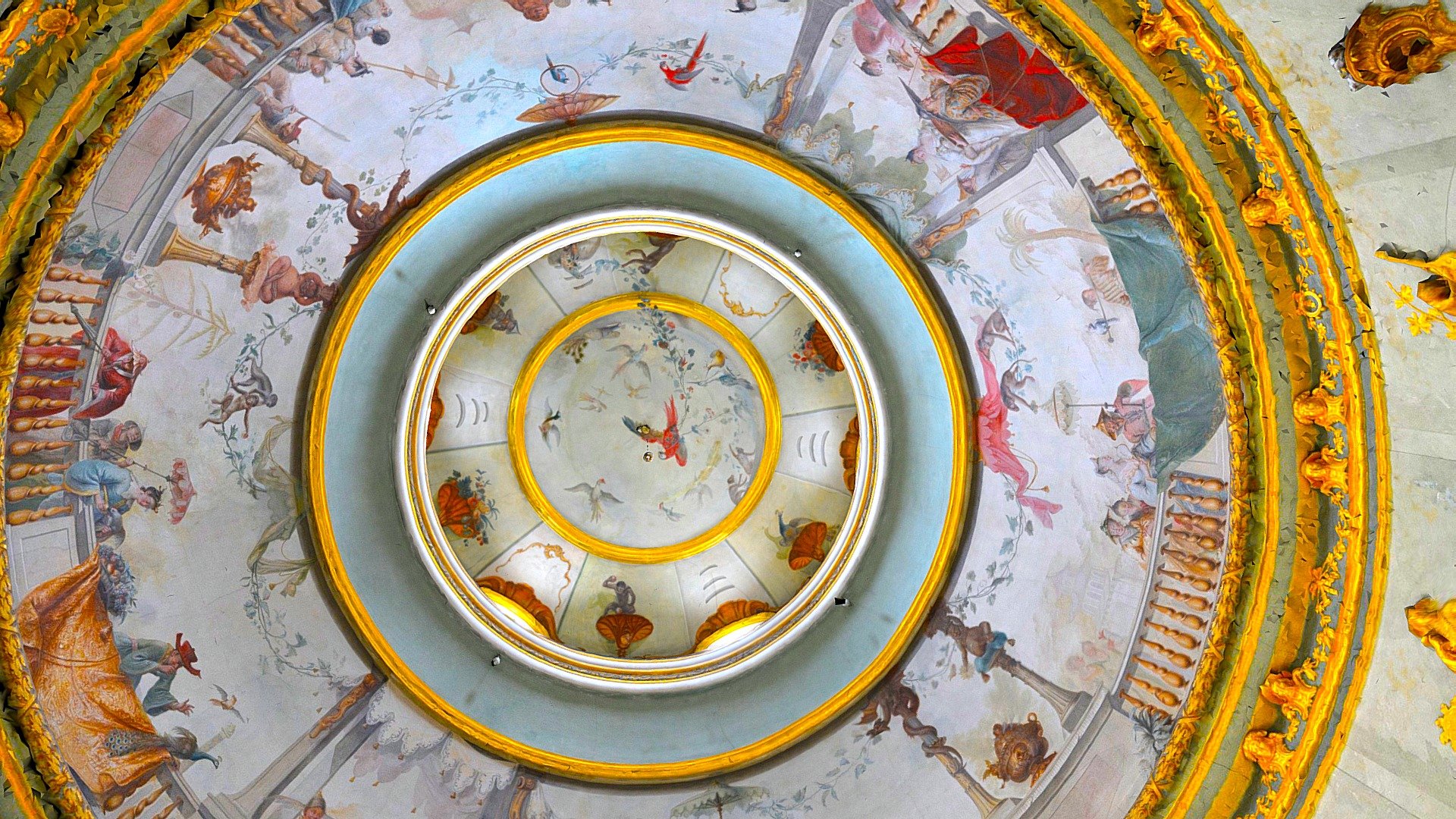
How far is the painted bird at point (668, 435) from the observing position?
496 inches

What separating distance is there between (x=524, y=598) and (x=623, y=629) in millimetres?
1323

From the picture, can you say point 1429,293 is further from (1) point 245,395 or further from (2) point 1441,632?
(1) point 245,395

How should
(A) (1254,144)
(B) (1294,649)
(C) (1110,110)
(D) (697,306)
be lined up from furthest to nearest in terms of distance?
(D) (697,306)
(B) (1294,649)
(C) (1110,110)
(A) (1254,144)

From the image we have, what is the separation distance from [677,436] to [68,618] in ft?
22.6

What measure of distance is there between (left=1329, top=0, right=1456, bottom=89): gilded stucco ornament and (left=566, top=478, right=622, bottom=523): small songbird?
931cm

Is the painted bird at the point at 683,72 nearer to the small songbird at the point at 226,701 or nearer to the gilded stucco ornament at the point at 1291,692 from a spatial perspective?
the gilded stucco ornament at the point at 1291,692

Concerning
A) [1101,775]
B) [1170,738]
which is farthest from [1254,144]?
[1101,775]

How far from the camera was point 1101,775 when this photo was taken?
28.4 ft

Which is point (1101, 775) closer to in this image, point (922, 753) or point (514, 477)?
point (922, 753)

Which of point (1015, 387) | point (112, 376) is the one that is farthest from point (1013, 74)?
point (112, 376)

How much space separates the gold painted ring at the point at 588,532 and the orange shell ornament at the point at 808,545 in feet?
2.44

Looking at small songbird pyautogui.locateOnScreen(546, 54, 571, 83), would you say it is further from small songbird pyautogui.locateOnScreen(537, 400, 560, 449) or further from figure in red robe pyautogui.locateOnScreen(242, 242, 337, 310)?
small songbird pyautogui.locateOnScreen(537, 400, 560, 449)

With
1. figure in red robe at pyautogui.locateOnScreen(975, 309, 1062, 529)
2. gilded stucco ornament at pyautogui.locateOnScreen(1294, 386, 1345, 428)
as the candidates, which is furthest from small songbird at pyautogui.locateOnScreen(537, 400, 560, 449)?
gilded stucco ornament at pyautogui.locateOnScreen(1294, 386, 1345, 428)

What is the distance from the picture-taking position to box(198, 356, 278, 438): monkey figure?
902cm
